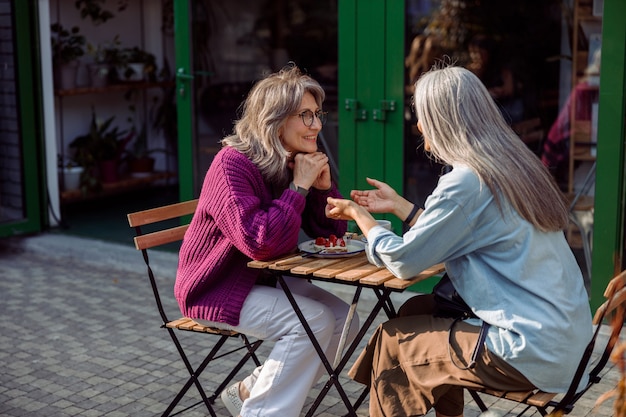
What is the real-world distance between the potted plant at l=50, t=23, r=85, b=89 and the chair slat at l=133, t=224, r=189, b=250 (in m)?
4.70

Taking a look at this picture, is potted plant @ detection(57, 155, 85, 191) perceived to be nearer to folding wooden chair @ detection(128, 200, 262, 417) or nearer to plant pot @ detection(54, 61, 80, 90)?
plant pot @ detection(54, 61, 80, 90)

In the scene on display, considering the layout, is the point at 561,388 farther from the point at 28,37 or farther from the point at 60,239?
the point at 28,37

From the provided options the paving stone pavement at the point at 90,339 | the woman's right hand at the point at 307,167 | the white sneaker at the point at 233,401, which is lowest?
the paving stone pavement at the point at 90,339

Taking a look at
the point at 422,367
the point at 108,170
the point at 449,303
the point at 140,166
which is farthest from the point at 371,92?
the point at 140,166

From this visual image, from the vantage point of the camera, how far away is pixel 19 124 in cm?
781

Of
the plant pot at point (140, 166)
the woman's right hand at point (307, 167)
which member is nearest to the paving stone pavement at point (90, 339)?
the woman's right hand at point (307, 167)

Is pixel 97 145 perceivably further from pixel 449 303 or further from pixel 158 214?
pixel 449 303

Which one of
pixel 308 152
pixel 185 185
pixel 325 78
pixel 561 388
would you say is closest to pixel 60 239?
pixel 185 185

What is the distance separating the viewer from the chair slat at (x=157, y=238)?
4188 millimetres

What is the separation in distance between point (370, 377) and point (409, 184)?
9.09 ft

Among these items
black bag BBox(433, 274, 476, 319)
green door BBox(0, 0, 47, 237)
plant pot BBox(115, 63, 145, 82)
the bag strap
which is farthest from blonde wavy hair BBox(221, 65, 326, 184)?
plant pot BBox(115, 63, 145, 82)

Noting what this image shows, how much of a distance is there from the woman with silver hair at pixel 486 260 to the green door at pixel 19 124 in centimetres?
520

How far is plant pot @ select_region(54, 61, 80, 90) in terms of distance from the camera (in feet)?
28.5

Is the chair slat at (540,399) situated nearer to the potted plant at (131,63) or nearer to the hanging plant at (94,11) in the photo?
the potted plant at (131,63)
